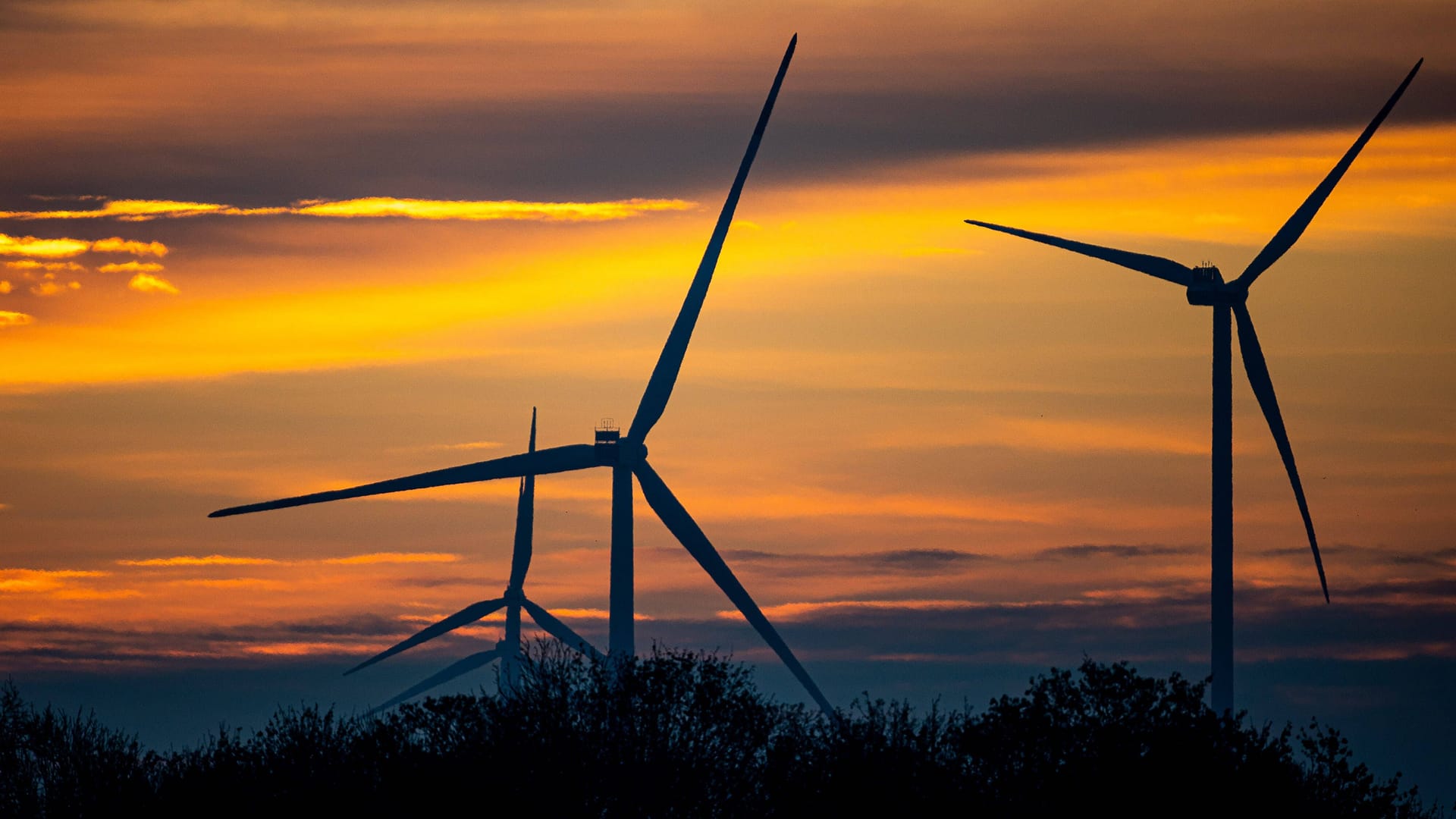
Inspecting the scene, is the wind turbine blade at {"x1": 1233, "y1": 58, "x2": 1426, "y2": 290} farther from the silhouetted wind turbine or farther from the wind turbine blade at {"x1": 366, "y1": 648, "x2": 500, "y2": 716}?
the wind turbine blade at {"x1": 366, "y1": 648, "x2": 500, "y2": 716}

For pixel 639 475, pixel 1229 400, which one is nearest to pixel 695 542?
pixel 639 475

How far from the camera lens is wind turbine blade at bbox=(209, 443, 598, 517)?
101 metres

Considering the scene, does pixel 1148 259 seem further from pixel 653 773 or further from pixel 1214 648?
pixel 653 773

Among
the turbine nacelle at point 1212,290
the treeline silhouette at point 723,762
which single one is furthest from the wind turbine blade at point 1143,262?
the treeline silhouette at point 723,762

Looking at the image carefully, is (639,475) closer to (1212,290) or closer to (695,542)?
(695,542)

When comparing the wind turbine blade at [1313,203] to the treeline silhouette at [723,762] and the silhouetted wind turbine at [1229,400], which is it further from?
the treeline silhouette at [723,762]

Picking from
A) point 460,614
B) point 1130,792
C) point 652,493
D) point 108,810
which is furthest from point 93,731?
point 1130,792

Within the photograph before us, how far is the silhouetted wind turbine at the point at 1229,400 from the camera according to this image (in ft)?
327

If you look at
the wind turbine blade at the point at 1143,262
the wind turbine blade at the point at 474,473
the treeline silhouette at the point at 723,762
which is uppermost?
the wind turbine blade at the point at 1143,262

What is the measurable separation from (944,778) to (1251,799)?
1122cm

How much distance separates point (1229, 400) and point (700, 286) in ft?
80.1

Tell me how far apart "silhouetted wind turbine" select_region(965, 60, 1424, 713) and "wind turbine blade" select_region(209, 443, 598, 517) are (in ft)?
94.0

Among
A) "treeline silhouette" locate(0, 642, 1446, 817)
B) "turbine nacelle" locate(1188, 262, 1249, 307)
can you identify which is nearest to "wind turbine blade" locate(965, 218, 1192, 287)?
"turbine nacelle" locate(1188, 262, 1249, 307)

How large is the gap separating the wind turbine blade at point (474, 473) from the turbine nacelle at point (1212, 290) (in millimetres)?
29315
